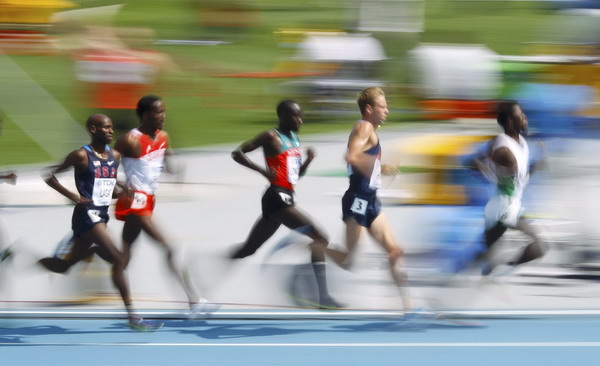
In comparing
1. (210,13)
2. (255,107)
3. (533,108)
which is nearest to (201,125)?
(255,107)

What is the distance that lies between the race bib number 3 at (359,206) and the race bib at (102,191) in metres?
1.83

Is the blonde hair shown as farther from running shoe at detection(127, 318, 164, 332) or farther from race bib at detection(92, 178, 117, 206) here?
running shoe at detection(127, 318, 164, 332)

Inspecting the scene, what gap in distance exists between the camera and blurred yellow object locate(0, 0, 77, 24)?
2327 centimetres

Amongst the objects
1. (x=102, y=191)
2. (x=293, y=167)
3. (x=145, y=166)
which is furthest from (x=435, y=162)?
(x=102, y=191)

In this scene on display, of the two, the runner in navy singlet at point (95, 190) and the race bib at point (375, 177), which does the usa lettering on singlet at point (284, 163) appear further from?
the runner in navy singlet at point (95, 190)

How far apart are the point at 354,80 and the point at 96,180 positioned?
39.2 feet

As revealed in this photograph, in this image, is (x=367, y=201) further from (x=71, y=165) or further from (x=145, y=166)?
(x=71, y=165)

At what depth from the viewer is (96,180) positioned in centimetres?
783

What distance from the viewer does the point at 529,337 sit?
316 inches

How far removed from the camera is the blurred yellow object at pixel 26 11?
23266 mm

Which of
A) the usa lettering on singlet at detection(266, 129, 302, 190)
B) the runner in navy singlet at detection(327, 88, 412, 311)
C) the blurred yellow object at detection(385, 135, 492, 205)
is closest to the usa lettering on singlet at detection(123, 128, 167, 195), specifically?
the usa lettering on singlet at detection(266, 129, 302, 190)

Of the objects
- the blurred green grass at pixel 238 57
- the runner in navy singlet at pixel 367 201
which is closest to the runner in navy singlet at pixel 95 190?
the runner in navy singlet at pixel 367 201

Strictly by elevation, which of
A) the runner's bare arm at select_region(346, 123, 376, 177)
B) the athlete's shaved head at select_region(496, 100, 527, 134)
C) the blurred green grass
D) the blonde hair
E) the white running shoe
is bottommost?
the blurred green grass

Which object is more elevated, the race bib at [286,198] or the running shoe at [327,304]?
the race bib at [286,198]
